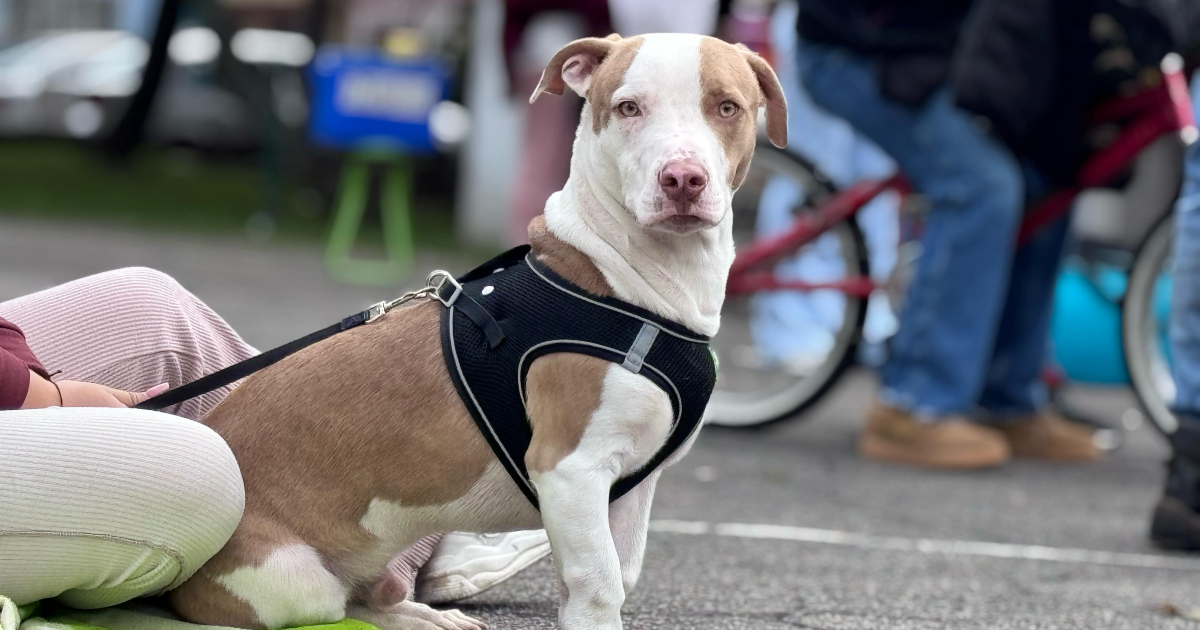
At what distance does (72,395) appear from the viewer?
2.36 m

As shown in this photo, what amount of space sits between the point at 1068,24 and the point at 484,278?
2.97 meters

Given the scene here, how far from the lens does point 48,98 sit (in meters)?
17.7

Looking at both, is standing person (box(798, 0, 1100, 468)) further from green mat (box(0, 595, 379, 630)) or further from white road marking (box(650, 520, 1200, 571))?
green mat (box(0, 595, 379, 630))

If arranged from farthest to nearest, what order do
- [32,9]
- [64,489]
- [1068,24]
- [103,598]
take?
[32,9], [1068,24], [103,598], [64,489]

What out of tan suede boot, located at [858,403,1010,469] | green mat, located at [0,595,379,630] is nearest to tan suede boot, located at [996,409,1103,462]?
tan suede boot, located at [858,403,1010,469]

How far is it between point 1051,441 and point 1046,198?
0.88 metres

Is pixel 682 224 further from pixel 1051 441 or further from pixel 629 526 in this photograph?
pixel 1051 441

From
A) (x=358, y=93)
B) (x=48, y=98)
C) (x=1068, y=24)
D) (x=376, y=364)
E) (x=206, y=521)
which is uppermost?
(x=1068, y=24)

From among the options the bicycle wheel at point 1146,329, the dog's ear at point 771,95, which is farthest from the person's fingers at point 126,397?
the bicycle wheel at point 1146,329

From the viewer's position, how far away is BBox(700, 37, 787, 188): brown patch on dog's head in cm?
229

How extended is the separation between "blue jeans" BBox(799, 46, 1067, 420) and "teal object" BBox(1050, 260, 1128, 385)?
1.60 m

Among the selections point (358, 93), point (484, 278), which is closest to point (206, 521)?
point (484, 278)

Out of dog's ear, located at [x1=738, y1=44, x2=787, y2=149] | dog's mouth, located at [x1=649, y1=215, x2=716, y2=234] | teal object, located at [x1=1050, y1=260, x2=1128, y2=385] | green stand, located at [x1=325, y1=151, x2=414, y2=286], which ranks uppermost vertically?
dog's ear, located at [x1=738, y1=44, x2=787, y2=149]

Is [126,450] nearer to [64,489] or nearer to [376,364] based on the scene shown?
[64,489]
